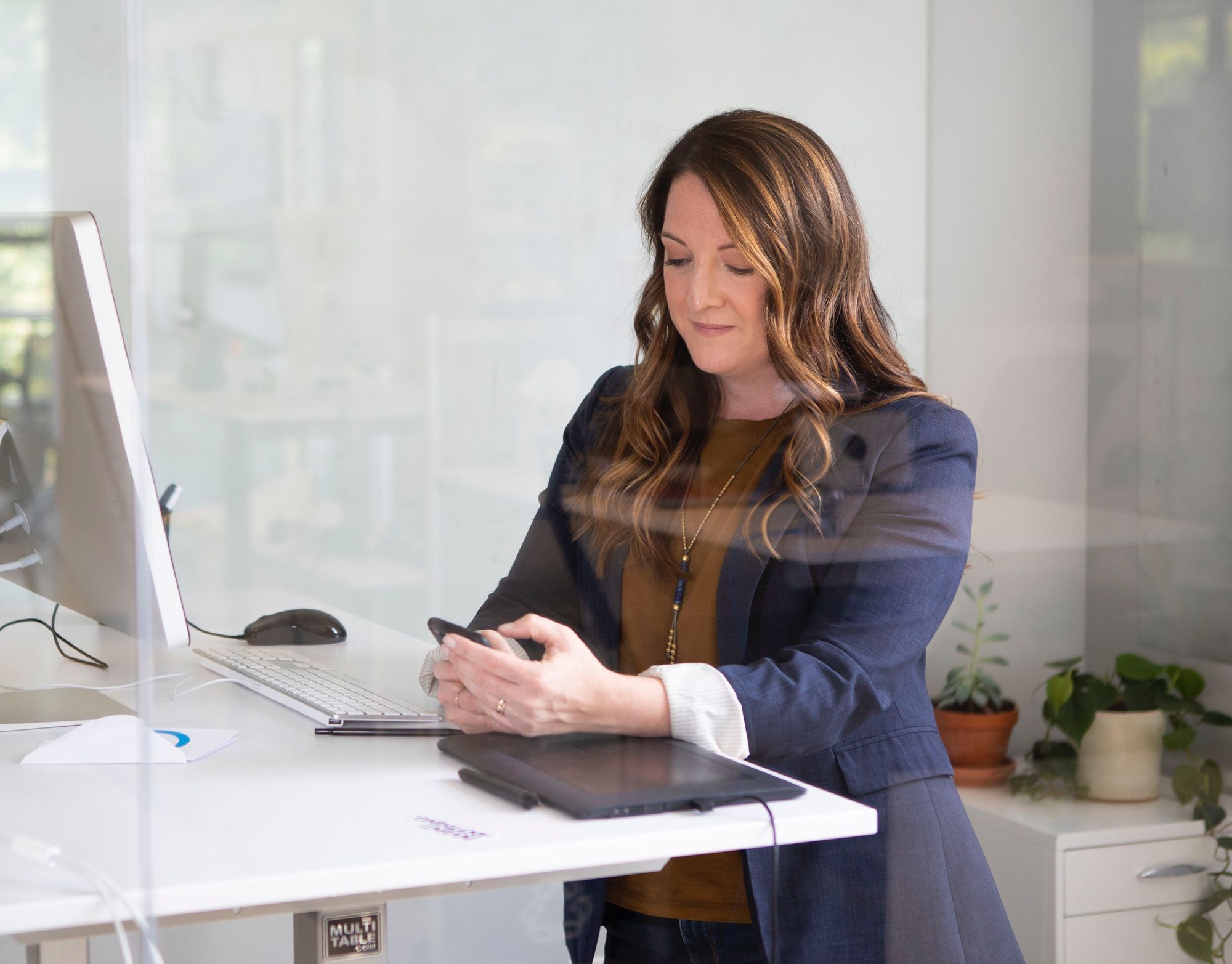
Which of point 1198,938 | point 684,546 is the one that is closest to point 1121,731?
point 1198,938

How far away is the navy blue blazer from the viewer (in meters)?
1.05

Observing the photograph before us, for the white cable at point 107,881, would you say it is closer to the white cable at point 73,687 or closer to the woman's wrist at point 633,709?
the woman's wrist at point 633,709

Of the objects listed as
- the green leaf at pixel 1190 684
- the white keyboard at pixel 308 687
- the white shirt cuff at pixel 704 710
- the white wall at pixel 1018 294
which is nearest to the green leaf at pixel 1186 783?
the green leaf at pixel 1190 684

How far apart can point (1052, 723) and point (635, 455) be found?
3.06 feet

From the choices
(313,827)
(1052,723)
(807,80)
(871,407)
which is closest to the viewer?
(313,827)

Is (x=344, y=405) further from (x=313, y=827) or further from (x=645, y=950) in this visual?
(x=313, y=827)

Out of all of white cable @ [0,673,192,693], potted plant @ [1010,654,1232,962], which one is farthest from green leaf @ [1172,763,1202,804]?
white cable @ [0,673,192,693]

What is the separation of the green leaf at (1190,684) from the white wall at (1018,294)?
0.16 metres

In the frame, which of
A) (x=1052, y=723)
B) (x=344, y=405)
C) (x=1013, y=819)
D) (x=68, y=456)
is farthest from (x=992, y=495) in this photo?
(x=68, y=456)

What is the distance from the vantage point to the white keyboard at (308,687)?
3.39 feet

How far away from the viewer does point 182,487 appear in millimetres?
1655

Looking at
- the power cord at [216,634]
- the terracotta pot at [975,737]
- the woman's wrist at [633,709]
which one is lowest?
the terracotta pot at [975,737]

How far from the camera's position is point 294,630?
4.92 ft

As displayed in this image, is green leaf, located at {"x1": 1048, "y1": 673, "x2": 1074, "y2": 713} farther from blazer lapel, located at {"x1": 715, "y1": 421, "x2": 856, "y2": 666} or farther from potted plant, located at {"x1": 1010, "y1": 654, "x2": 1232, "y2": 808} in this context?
blazer lapel, located at {"x1": 715, "y1": 421, "x2": 856, "y2": 666}
